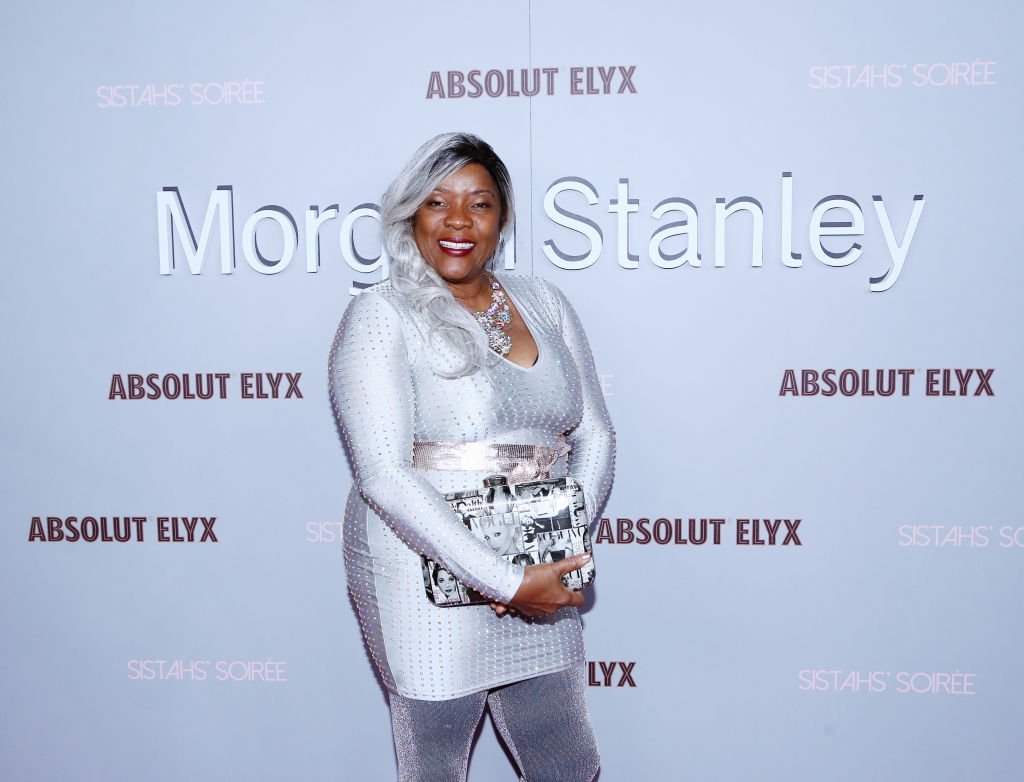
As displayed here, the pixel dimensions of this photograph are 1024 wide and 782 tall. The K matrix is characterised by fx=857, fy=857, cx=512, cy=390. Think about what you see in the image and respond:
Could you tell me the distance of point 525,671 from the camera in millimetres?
1680

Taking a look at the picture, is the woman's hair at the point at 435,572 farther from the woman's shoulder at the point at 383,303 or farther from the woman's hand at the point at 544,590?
the woman's shoulder at the point at 383,303

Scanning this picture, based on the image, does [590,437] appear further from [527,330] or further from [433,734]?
[433,734]

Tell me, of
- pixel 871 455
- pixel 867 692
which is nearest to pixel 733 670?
pixel 867 692

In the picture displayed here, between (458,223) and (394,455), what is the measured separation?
0.47 metres

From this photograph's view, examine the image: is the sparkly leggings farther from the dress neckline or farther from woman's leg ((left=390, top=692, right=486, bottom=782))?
the dress neckline

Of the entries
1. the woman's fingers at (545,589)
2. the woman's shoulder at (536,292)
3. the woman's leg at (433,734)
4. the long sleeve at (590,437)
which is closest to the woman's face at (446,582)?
the woman's fingers at (545,589)

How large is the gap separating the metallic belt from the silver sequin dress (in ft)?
0.04

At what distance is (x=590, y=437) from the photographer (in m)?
1.81

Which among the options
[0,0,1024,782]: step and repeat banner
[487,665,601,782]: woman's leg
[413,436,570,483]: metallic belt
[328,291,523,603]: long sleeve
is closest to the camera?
[328,291,523,603]: long sleeve

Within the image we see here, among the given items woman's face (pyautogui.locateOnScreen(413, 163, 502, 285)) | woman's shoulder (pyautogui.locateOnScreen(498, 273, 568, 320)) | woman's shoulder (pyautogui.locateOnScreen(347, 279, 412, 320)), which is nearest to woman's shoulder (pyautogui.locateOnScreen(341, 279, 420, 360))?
woman's shoulder (pyautogui.locateOnScreen(347, 279, 412, 320))

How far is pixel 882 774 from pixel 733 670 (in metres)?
0.48

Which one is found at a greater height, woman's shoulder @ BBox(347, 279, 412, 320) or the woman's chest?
woman's shoulder @ BBox(347, 279, 412, 320)

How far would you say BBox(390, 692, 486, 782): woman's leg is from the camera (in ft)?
5.48

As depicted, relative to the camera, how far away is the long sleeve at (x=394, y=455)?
59.8 inches
